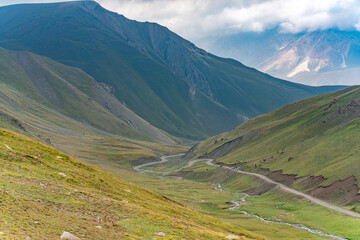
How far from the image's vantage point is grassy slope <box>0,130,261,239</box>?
3019 centimetres

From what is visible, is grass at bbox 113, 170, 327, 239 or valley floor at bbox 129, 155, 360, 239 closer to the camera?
valley floor at bbox 129, 155, 360, 239

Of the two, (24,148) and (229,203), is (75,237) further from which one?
(229,203)

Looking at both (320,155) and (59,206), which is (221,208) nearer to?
(320,155)

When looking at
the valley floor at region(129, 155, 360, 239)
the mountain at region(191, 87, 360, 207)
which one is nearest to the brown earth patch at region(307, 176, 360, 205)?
the mountain at region(191, 87, 360, 207)

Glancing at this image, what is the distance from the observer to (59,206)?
120 ft

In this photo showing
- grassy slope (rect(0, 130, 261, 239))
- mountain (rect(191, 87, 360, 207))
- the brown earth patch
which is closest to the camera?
grassy slope (rect(0, 130, 261, 239))

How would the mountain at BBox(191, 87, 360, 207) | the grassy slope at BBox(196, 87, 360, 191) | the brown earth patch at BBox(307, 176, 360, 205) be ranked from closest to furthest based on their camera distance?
1. the brown earth patch at BBox(307, 176, 360, 205)
2. the mountain at BBox(191, 87, 360, 207)
3. the grassy slope at BBox(196, 87, 360, 191)

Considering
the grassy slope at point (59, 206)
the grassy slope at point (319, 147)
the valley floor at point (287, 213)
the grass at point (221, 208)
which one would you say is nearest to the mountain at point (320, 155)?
the grassy slope at point (319, 147)

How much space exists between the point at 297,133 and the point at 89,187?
14615cm

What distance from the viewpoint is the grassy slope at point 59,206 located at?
30188mm

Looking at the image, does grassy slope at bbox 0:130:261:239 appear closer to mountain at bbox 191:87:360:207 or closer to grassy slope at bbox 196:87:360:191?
mountain at bbox 191:87:360:207

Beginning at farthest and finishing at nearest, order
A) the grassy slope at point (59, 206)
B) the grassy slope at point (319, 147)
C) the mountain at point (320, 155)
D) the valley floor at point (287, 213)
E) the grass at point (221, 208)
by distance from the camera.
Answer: the grassy slope at point (319, 147) → the mountain at point (320, 155) → the grass at point (221, 208) → the valley floor at point (287, 213) → the grassy slope at point (59, 206)

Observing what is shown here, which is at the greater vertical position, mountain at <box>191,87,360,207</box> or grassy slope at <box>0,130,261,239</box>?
mountain at <box>191,87,360,207</box>

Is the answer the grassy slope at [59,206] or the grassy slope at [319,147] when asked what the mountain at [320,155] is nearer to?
the grassy slope at [319,147]
